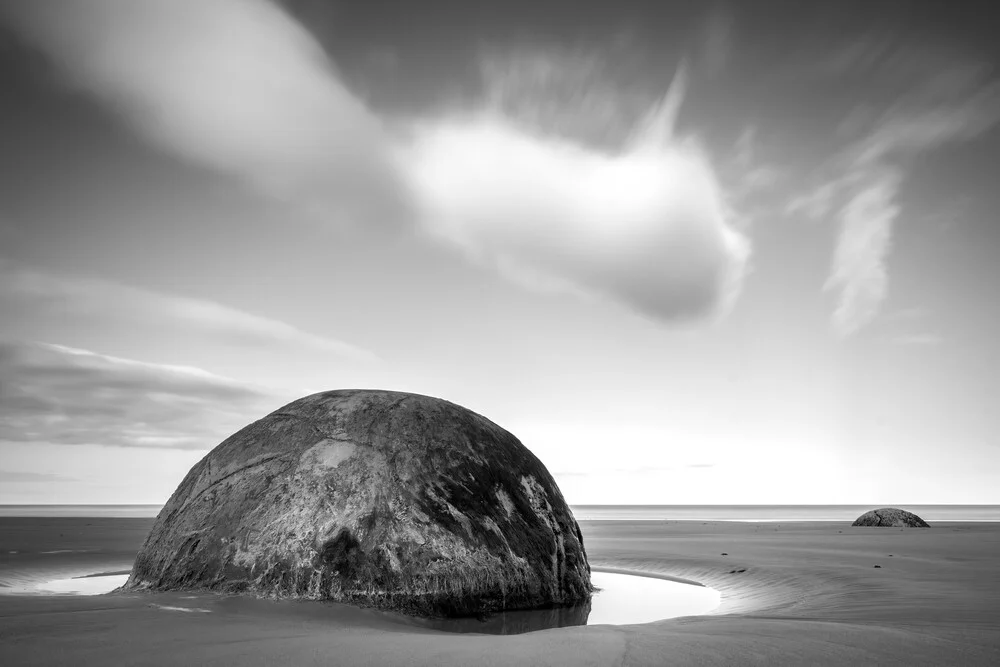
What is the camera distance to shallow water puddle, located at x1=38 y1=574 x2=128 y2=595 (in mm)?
5269

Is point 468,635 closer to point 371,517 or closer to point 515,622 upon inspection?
point 515,622

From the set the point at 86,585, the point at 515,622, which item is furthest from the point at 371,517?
the point at 86,585

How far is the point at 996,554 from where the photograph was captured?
8.58 m

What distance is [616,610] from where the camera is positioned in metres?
4.64

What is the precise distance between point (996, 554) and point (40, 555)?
45.2ft

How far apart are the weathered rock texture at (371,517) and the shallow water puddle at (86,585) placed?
131 cm

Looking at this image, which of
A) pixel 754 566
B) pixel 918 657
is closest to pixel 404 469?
pixel 918 657

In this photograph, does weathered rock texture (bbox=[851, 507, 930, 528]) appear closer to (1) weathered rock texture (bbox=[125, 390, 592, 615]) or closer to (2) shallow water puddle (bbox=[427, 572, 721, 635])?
(2) shallow water puddle (bbox=[427, 572, 721, 635])

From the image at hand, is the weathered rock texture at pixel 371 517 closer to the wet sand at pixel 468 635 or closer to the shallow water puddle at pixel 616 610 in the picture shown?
the shallow water puddle at pixel 616 610

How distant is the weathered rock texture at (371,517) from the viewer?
3.74 meters

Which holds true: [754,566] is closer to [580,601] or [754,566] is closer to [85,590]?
[580,601]

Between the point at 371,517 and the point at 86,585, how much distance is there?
3773mm

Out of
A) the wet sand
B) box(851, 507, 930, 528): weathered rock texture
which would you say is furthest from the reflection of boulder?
box(851, 507, 930, 528): weathered rock texture


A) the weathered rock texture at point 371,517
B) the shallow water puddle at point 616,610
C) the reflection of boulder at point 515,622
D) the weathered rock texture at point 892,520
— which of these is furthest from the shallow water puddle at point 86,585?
the weathered rock texture at point 892,520
